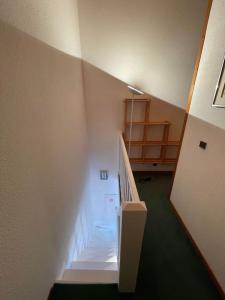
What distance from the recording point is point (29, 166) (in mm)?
853

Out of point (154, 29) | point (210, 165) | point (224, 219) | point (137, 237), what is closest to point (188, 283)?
point (224, 219)

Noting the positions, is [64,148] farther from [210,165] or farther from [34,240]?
[210,165]

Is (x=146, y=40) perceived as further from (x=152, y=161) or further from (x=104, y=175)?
(x=104, y=175)

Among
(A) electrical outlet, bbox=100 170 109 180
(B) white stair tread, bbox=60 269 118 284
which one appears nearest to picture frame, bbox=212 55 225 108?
(B) white stair tread, bbox=60 269 118 284

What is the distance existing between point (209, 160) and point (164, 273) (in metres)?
1.23

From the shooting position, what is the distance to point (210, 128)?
4.70 feet

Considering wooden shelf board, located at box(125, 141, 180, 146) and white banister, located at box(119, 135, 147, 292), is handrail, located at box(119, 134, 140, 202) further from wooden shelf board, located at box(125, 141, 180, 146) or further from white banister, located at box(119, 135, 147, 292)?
wooden shelf board, located at box(125, 141, 180, 146)

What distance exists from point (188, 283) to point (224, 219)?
736 millimetres

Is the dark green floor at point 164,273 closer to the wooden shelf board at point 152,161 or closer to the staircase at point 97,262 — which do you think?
the staircase at point 97,262

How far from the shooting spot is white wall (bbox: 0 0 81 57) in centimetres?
70

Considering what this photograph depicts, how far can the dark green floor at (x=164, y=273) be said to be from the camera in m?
1.26

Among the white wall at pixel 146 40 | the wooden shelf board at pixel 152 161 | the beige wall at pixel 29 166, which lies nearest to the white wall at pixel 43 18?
the beige wall at pixel 29 166

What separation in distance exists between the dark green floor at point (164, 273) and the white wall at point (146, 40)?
211 cm

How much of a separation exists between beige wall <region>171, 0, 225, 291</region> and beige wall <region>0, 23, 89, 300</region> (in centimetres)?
145
